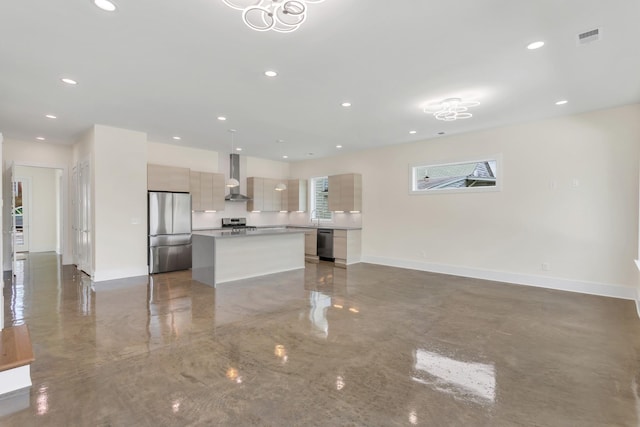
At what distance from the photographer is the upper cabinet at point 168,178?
21.4 ft

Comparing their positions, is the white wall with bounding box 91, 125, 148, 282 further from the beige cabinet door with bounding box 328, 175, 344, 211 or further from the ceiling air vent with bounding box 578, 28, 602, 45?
the ceiling air vent with bounding box 578, 28, 602, 45

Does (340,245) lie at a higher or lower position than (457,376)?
higher

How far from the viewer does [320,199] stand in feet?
31.2

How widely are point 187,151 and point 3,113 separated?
3.26 meters

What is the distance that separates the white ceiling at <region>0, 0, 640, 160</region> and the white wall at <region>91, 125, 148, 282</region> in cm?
60

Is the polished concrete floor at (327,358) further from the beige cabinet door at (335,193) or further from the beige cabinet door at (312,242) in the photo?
the beige cabinet door at (335,193)

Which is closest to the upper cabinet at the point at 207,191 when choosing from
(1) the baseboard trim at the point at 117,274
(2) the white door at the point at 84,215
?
(1) the baseboard trim at the point at 117,274

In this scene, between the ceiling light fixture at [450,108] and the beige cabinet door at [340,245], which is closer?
the ceiling light fixture at [450,108]

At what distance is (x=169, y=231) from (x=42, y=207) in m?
6.56

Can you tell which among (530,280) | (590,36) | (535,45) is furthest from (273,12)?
(530,280)

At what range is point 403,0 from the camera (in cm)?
231

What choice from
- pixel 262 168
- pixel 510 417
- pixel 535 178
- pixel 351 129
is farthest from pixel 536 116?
pixel 262 168

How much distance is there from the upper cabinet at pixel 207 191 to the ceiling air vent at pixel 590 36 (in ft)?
23.4

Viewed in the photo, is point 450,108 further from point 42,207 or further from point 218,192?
point 42,207
